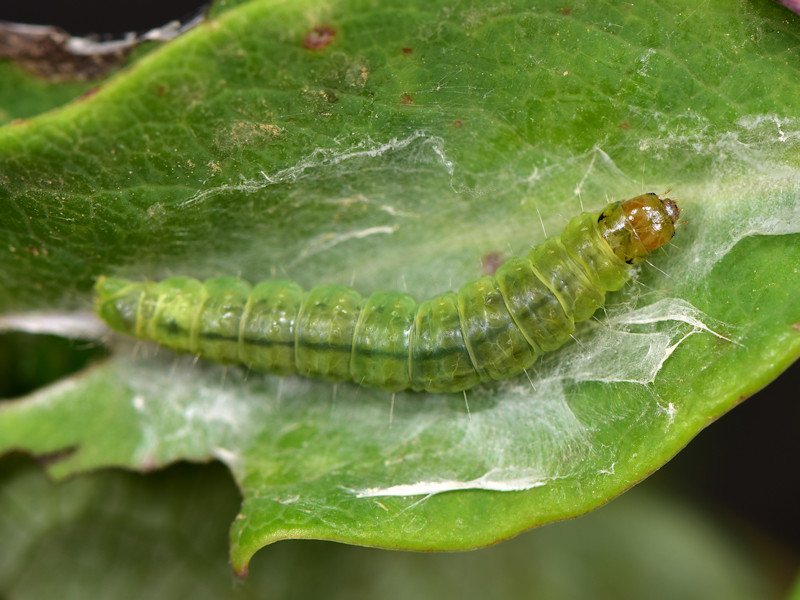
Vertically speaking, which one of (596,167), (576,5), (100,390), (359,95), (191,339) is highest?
(576,5)

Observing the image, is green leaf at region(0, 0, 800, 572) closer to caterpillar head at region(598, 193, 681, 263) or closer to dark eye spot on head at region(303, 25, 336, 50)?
dark eye spot on head at region(303, 25, 336, 50)

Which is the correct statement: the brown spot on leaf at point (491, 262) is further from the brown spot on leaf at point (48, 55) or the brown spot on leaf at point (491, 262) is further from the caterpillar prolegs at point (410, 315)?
the brown spot on leaf at point (48, 55)

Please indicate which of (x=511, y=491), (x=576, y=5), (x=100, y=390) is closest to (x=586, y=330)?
(x=511, y=491)

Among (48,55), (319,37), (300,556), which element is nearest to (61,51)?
(48,55)

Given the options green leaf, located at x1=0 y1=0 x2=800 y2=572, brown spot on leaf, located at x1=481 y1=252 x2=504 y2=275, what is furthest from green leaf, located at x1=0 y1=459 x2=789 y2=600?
brown spot on leaf, located at x1=481 y1=252 x2=504 y2=275

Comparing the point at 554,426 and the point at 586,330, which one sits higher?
the point at 586,330

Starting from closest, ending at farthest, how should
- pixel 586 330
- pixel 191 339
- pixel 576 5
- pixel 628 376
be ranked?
pixel 576 5, pixel 628 376, pixel 586 330, pixel 191 339

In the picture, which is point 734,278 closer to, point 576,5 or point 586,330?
point 586,330

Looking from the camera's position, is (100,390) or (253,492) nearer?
(253,492)
